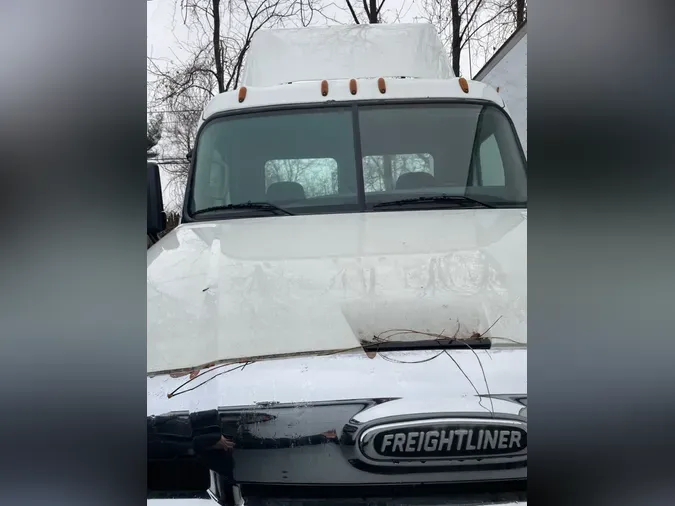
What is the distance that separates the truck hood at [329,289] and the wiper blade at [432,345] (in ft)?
0.11

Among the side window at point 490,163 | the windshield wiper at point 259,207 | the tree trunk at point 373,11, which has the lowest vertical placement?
the windshield wiper at point 259,207

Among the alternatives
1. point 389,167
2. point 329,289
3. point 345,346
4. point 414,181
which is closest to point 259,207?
point 389,167

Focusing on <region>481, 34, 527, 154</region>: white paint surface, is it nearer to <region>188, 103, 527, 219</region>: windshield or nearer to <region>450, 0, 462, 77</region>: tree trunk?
<region>188, 103, 527, 219</region>: windshield

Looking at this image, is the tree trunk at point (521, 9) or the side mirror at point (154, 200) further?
the side mirror at point (154, 200)

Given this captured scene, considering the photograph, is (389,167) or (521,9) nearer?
(521,9)

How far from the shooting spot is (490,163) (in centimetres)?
321

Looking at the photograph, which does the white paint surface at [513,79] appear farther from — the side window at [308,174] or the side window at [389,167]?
A: the side window at [308,174]

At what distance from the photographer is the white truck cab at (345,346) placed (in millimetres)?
1450

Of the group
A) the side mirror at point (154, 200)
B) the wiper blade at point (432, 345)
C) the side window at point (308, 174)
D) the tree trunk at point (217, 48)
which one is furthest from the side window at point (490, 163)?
the tree trunk at point (217, 48)

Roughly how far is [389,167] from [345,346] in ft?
5.60

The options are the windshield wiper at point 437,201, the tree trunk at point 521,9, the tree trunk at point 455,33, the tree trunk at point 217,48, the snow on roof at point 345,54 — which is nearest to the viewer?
the tree trunk at point 521,9

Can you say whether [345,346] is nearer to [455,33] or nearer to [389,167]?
[389,167]

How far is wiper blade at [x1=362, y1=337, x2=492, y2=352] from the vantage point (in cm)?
156

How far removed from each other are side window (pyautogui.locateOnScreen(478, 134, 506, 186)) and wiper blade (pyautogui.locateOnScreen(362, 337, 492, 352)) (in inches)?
66.2
